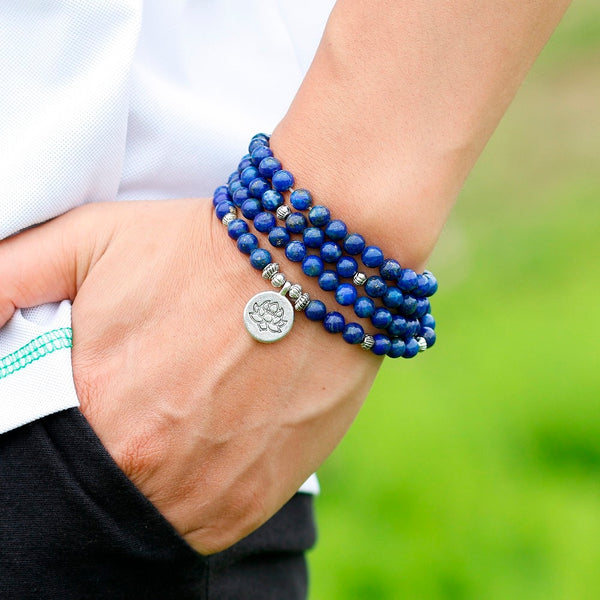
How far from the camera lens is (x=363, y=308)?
1.11 meters

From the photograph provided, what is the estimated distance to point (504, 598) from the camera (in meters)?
2.82

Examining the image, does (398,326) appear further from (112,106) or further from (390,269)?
(112,106)

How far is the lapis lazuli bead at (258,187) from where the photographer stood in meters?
1.11

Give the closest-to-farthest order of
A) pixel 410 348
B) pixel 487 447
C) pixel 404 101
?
1. pixel 404 101
2. pixel 410 348
3. pixel 487 447

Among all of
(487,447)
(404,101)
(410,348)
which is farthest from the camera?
(487,447)

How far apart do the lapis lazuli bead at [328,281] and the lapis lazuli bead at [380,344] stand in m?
0.10

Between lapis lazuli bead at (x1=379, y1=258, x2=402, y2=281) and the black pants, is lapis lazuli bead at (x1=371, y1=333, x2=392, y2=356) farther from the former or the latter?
the black pants

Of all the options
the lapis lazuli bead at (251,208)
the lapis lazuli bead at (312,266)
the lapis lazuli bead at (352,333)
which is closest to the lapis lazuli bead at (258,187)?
the lapis lazuli bead at (251,208)

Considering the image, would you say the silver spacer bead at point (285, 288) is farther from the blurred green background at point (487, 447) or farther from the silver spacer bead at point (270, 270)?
the blurred green background at point (487, 447)

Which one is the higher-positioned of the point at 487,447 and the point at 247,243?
the point at 247,243

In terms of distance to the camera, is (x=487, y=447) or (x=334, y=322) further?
(x=487, y=447)

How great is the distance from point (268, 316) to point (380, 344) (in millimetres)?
166

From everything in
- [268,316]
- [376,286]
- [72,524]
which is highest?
[376,286]

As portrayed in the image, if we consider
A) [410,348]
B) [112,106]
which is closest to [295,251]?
[410,348]
